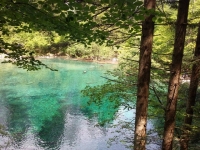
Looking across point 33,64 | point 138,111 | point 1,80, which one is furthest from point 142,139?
point 1,80

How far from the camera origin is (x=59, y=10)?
Answer: 2.49m

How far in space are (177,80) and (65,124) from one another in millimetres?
9976

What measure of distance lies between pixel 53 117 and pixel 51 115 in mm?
434

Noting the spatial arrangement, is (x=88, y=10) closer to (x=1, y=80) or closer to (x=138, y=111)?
(x=138, y=111)

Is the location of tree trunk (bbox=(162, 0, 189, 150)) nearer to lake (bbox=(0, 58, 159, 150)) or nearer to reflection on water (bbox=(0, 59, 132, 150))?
lake (bbox=(0, 58, 159, 150))

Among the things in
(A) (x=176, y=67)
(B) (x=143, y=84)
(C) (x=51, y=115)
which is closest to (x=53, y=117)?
(C) (x=51, y=115)

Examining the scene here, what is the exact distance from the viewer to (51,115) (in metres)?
14.8

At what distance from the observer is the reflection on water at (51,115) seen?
11.2 m

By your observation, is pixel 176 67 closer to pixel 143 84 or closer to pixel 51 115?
pixel 143 84

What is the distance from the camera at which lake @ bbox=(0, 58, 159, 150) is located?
1112 cm

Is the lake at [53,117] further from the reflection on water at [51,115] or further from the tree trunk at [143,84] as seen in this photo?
the tree trunk at [143,84]

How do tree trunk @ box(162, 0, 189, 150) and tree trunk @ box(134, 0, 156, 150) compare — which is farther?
tree trunk @ box(162, 0, 189, 150)

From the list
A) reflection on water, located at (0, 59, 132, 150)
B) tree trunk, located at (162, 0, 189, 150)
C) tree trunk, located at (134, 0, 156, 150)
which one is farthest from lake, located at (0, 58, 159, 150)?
tree trunk, located at (134, 0, 156, 150)

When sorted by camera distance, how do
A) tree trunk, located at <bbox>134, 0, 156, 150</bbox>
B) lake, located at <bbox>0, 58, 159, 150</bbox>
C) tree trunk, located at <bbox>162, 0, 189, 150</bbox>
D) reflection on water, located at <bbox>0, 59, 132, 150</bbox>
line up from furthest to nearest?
reflection on water, located at <bbox>0, 59, 132, 150</bbox> < lake, located at <bbox>0, 58, 159, 150</bbox> < tree trunk, located at <bbox>162, 0, 189, 150</bbox> < tree trunk, located at <bbox>134, 0, 156, 150</bbox>
